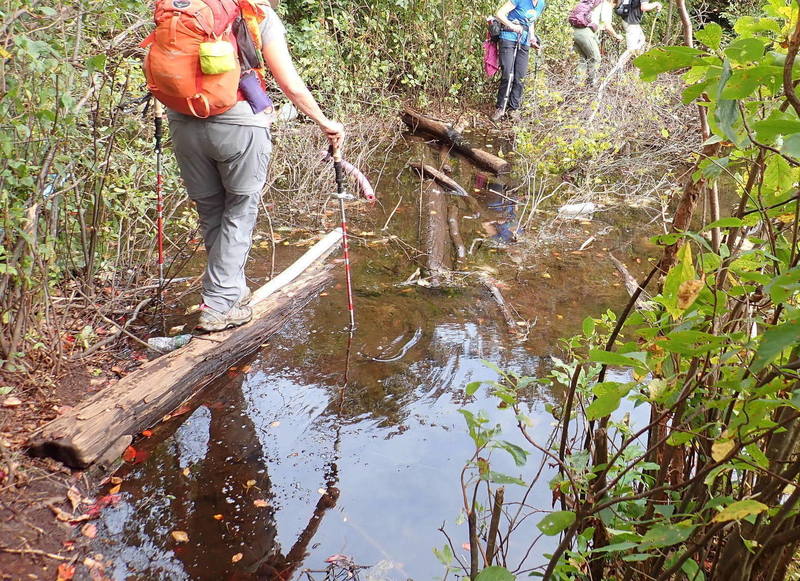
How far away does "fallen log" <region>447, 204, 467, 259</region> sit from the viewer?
6414 mm

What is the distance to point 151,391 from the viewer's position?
349 centimetres

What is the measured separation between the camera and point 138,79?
179 inches

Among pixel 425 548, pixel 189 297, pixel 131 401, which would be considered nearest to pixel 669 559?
pixel 425 548

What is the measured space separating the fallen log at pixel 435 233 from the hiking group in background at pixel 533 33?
2.49m

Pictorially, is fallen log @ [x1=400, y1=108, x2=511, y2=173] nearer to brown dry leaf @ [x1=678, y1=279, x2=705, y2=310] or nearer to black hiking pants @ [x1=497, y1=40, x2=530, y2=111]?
black hiking pants @ [x1=497, y1=40, x2=530, y2=111]

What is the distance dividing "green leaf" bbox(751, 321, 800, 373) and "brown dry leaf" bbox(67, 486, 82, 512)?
2.84 metres

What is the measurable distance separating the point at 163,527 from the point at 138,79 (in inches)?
119

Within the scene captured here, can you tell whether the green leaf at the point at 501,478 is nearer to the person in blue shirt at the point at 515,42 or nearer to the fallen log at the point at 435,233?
the fallen log at the point at 435,233

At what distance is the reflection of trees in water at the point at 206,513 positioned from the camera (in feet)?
9.16

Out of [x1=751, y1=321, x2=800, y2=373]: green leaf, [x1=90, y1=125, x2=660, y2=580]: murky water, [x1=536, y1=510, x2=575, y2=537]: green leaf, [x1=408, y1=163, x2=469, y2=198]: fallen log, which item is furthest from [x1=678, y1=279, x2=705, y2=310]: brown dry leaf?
[x1=408, y1=163, x2=469, y2=198]: fallen log

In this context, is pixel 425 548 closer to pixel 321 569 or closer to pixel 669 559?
pixel 321 569

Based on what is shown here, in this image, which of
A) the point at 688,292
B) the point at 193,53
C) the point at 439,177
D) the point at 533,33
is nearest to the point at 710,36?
the point at 688,292

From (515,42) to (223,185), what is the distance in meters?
7.24

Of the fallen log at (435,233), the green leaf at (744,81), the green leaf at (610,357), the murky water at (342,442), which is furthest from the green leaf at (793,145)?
the fallen log at (435,233)
